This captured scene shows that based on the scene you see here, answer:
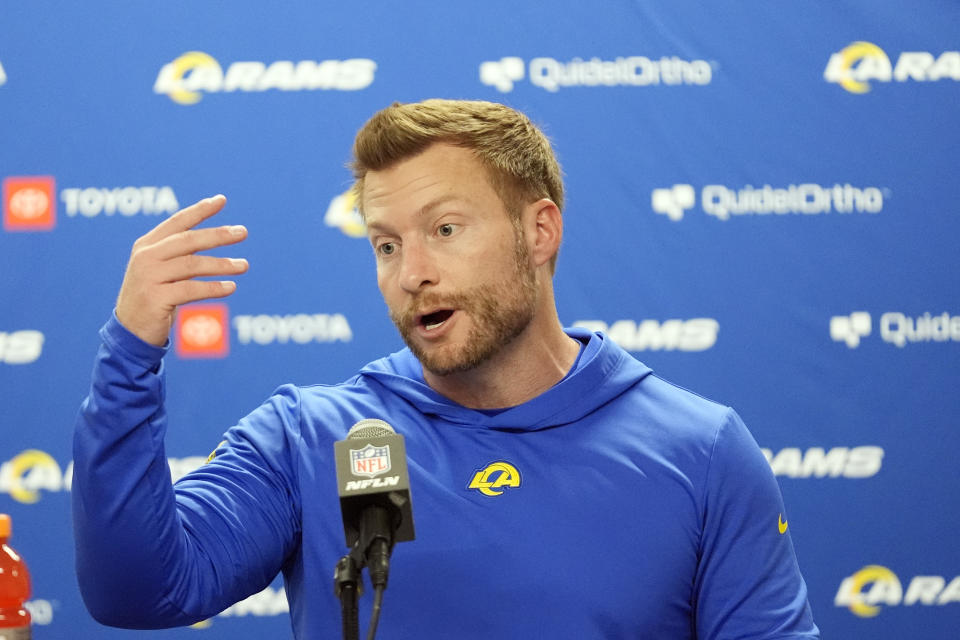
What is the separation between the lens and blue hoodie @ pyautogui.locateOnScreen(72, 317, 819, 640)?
5.26ft

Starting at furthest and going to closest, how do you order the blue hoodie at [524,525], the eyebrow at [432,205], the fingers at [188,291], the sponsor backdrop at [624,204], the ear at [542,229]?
the sponsor backdrop at [624,204] → the ear at [542,229] → the eyebrow at [432,205] → the blue hoodie at [524,525] → the fingers at [188,291]

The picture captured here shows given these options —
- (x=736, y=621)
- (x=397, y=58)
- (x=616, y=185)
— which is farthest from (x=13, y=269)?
(x=736, y=621)

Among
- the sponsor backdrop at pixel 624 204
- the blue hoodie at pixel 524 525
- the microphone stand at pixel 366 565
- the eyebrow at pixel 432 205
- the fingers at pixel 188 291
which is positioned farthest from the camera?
the sponsor backdrop at pixel 624 204

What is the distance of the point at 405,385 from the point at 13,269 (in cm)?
192

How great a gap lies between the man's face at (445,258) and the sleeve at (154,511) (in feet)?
1.00

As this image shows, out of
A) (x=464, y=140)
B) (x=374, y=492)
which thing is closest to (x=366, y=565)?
(x=374, y=492)

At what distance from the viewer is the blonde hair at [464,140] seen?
1776 mm

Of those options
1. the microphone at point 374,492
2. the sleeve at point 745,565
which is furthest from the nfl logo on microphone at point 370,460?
the sleeve at point 745,565

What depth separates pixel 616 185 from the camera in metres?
3.44

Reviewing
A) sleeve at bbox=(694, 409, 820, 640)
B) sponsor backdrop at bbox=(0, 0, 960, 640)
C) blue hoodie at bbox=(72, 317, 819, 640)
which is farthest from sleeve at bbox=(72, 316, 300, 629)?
sponsor backdrop at bbox=(0, 0, 960, 640)

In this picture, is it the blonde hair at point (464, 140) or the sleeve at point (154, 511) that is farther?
the blonde hair at point (464, 140)

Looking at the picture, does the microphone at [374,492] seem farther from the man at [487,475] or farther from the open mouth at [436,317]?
the open mouth at [436,317]

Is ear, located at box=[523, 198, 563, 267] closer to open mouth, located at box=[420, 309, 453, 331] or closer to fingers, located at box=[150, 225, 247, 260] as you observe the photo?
open mouth, located at box=[420, 309, 453, 331]

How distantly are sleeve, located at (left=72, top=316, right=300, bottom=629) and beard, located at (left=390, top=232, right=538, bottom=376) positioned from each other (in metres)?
0.28
